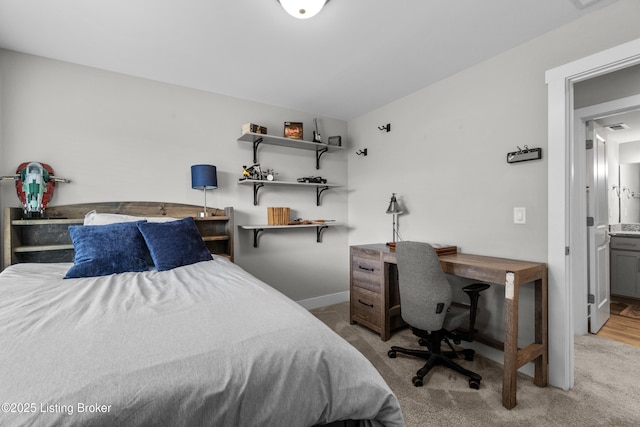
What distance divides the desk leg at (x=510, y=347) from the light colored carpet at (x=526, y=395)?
0.08m

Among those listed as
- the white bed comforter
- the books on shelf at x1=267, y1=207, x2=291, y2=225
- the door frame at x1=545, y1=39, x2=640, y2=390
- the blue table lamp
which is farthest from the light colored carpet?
the blue table lamp

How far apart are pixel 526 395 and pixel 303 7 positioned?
2740 millimetres

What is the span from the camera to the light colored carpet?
1626 mm

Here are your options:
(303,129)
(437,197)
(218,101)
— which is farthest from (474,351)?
(218,101)

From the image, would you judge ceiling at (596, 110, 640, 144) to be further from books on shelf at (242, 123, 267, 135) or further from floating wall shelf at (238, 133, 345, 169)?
books on shelf at (242, 123, 267, 135)

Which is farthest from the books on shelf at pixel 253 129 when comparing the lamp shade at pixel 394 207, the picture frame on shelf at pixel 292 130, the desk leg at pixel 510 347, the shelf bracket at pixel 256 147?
the desk leg at pixel 510 347

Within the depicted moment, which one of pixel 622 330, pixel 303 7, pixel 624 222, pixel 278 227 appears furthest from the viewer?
pixel 624 222

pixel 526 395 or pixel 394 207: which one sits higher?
pixel 394 207

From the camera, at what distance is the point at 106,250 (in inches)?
71.5

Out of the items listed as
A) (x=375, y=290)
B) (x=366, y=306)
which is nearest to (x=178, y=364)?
(x=375, y=290)

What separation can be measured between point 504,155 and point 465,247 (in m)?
0.81

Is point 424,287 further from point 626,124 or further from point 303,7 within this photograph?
point 626,124

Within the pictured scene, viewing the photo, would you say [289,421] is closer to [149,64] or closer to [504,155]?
[504,155]

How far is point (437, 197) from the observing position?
278 centimetres
